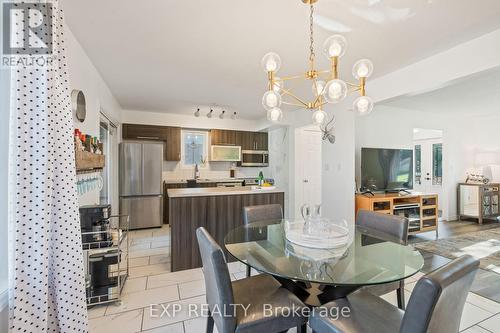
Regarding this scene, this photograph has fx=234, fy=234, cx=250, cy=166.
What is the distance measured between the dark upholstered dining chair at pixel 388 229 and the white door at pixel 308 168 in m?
2.77

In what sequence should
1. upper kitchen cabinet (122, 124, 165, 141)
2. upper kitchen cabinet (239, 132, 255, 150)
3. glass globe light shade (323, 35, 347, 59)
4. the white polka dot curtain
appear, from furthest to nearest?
upper kitchen cabinet (239, 132, 255, 150)
upper kitchen cabinet (122, 124, 165, 141)
glass globe light shade (323, 35, 347, 59)
the white polka dot curtain

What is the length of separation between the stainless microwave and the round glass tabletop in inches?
162

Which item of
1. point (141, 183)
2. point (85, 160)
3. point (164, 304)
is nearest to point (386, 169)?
point (164, 304)

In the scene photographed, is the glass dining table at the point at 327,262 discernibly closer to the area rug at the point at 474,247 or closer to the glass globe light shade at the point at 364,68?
the glass globe light shade at the point at 364,68

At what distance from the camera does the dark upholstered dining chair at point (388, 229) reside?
1.78m

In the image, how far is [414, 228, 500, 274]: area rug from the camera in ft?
10.2

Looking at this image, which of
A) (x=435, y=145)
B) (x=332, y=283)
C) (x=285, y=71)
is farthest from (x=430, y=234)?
(x=332, y=283)

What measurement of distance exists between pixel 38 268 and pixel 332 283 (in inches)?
55.7

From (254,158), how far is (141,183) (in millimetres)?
2783

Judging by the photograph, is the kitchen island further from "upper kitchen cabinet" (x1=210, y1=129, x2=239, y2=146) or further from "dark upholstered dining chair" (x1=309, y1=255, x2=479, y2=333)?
"upper kitchen cabinet" (x1=210, y1=129, x2=239, y2=146)

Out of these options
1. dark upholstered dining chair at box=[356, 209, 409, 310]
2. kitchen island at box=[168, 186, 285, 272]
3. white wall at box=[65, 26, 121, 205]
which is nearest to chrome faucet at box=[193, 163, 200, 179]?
white wall at box=[65, 26, 121, 205]

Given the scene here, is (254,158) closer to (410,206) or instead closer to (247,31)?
(410,206)

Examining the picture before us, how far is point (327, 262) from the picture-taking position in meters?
1.45

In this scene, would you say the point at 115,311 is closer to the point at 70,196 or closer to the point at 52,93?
the point at 70,196
